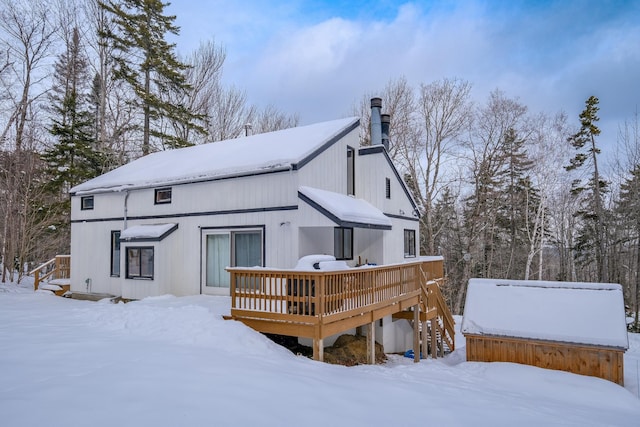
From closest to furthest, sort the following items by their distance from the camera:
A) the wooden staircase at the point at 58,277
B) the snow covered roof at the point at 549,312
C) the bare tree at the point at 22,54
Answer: the snow covered roof at the point at 549,312 → the wooden staircase at the point at 58,277 → the bare tree at the point at 22,54

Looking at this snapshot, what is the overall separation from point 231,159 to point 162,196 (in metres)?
2.70

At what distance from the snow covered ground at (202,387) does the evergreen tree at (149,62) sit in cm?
1676

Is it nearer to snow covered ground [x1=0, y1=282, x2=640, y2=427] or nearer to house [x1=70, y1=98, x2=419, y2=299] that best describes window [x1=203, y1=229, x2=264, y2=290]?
house [x1=70, y1=98, x2=419, y2=299]

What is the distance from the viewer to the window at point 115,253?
497 inches

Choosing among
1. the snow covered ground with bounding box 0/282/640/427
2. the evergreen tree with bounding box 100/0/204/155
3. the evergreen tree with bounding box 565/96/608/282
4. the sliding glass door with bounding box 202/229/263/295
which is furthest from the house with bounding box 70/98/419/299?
the evergreen tree with bounding box 565/96/608/282

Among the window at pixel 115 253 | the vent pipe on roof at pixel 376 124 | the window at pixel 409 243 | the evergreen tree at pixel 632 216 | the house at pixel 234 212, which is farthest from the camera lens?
the evergreen tree at pixel 632 216

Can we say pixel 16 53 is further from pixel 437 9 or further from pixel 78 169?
pixel 437 9

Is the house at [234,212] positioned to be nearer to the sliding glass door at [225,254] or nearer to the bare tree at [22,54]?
the sliding glass door at [225,254]

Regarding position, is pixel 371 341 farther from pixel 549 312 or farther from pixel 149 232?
pixel 149 232

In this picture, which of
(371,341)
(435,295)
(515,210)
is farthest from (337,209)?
(515,210)

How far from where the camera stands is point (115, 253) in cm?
1270

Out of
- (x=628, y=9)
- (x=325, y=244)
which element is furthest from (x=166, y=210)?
(x=628, y=9)

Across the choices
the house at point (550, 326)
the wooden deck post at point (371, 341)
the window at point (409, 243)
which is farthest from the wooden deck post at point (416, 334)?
the window at point (409, 243)

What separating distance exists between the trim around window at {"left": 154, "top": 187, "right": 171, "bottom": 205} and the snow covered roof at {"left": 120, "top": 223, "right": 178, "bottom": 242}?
2.57 feet
